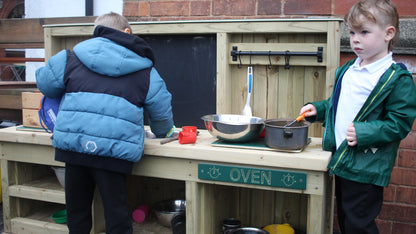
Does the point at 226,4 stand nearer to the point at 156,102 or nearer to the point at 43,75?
the point at 156,102

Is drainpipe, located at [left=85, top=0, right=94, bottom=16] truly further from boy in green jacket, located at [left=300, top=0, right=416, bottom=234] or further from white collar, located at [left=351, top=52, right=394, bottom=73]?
white collar, located at [left=351, top=52, right=394, bottom=73]

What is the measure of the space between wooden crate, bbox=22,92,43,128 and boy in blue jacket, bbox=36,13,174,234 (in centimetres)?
58

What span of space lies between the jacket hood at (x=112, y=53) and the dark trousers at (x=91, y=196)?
0.58 meters

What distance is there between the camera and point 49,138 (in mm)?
2898

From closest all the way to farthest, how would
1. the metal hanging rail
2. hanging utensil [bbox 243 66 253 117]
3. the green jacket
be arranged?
the green jacket, the metal hanging rail, hanging utensil [bbox 243 66 253 117]

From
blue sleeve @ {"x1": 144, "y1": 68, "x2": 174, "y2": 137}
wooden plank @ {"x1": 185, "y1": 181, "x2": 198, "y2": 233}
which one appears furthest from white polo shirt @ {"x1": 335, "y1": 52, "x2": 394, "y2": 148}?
blue sleeve @ {"x1": 144, "y1": 68, "x2": 174, "y2": 137}

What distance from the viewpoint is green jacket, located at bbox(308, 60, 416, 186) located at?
6.77 ft

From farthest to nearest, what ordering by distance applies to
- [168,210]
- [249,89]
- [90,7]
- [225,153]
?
[90,7]
[168,210]
[249,89]
[225,153]

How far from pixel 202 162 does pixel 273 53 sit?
877 mm

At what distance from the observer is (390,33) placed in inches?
83.6

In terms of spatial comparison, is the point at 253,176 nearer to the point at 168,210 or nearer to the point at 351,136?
the point at 351,136

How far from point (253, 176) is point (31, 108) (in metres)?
1.75

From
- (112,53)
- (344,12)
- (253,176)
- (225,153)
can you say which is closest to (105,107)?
(112,53)

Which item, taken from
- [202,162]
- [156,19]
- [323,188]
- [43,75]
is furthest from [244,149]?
[156,19]
